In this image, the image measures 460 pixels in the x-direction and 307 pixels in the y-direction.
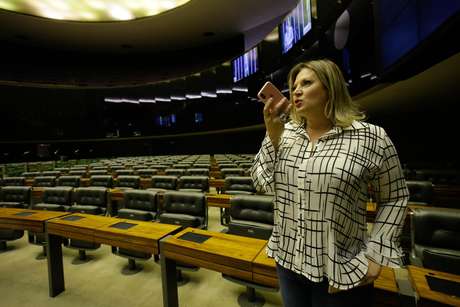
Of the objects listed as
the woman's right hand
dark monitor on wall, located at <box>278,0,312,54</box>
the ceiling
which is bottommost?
the woman's right hand

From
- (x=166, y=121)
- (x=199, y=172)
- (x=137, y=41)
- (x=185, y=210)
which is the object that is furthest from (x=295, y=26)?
(x=137, y=41)

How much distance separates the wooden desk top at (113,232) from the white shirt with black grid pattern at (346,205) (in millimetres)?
1302

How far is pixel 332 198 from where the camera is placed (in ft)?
2.52

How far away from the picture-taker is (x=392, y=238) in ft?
2.56

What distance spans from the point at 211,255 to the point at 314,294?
82 cm

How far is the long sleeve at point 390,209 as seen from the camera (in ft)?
2.55

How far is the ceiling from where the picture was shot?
11.7 meters

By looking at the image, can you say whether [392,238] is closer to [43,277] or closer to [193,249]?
[193,249]

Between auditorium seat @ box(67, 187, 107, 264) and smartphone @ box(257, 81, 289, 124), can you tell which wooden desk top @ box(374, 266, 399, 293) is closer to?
smartphone @ box(257, 81, 289, 124)

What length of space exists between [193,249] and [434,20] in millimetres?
3546

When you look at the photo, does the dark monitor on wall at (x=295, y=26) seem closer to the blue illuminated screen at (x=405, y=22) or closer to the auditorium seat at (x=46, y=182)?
the blue illuminated screen at (x=405, y=22)

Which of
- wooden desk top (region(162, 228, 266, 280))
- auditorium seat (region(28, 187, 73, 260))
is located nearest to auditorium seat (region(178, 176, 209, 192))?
auditorium seat (region(28, 187, 73, 260))

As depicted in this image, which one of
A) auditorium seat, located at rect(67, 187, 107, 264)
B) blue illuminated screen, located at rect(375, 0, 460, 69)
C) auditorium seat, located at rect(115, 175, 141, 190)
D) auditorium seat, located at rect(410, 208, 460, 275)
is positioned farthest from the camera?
auditorium seat, located at rect(115, 175, 141, 190)

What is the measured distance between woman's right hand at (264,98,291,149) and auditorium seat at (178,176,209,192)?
332 cm
